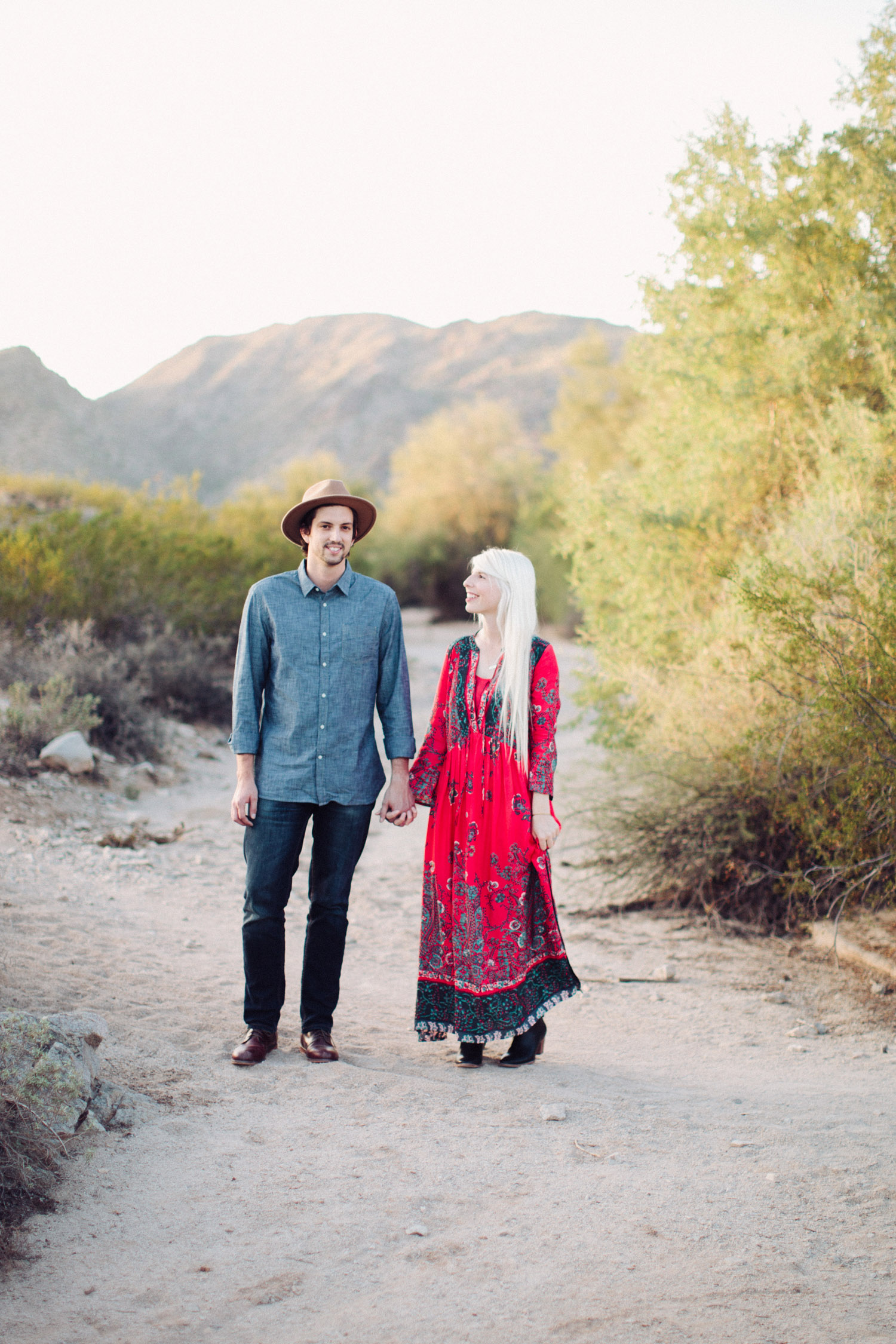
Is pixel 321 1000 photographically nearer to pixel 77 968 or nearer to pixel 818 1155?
pixel 77 968

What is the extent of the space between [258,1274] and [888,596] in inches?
164

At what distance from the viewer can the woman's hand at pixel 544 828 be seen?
3.43 m

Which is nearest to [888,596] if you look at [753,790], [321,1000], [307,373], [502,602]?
[753,790]

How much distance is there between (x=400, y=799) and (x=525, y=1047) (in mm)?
1003

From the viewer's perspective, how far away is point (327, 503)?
3436 millimetres

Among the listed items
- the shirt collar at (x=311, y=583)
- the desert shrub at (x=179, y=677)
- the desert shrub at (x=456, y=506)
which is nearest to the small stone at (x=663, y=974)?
the shirt collar at (x=311, y=583)

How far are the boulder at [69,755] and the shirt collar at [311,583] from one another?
16.9 feet

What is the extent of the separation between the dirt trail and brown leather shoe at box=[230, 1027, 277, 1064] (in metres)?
0.05

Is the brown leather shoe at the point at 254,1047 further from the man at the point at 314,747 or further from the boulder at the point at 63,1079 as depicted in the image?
the boulder at the point at 63,1079

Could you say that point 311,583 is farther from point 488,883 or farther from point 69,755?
point 69,755

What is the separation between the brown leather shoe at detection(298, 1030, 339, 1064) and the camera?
3.49 meters

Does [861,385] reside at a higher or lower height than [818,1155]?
higher

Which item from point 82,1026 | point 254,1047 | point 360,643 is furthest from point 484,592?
point 82,1026

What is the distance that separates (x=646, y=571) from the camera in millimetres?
8859
